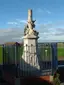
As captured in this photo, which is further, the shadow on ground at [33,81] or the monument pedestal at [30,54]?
the monument pedestal at [30,54]

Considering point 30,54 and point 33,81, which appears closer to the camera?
point 33,81

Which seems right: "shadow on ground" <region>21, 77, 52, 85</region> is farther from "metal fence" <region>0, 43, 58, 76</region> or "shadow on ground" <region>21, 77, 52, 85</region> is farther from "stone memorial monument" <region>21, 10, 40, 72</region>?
"stone memorial monument" <region>21, 10, 40, 72</region>

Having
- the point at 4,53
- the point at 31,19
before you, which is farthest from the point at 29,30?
the point at 4,53

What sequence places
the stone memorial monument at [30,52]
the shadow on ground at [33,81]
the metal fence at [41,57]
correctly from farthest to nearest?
the stone memorial monument at [30,52]
the metal fence at [41,57]
the shadow on ground at [33,81]

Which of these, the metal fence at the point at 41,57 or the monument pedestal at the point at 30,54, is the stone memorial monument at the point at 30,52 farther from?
the metal fence at the point at 41,57

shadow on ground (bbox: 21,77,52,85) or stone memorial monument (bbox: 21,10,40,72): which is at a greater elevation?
stone memorial monument (bbox: 21,10,40,72)

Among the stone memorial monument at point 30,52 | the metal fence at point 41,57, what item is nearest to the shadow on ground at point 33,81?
the metal fence at point 41,57

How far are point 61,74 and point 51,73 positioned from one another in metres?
0.51

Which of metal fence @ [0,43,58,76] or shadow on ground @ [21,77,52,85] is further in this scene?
metal fence @ [0,43,58,76]

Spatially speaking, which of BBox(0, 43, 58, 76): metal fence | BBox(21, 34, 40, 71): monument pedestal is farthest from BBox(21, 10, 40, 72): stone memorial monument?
BBox(0, 43, 58, 76): metal fence

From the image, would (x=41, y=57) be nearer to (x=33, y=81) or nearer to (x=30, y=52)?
(x=30, y=52)

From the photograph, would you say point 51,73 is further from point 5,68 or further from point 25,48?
point 5,68

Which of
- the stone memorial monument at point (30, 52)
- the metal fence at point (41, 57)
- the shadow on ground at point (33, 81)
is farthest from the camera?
the stone memorial monument at point (30, 52)

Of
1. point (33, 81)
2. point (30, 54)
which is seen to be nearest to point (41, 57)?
point (30, 54)
